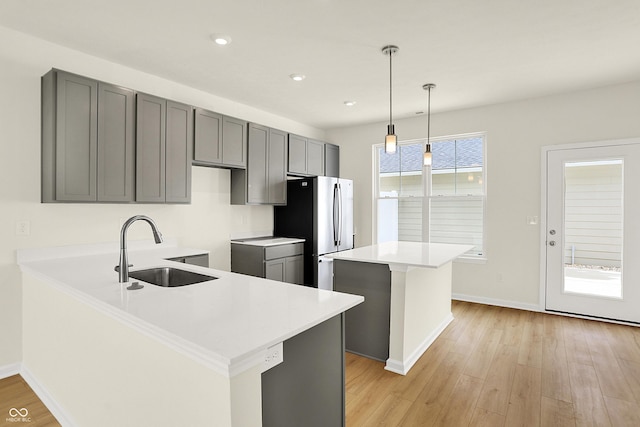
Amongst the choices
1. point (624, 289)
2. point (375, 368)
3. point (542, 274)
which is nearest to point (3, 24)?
point (375, 368)

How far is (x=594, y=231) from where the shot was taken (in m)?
3.92

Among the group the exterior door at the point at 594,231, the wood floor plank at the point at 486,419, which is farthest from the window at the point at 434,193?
the wood floor plank at the point at 486,419

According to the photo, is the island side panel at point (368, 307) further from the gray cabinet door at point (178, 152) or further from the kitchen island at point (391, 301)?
the gray cabinet door at point (178, 152)

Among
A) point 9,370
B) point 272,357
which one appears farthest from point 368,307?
point 9,370

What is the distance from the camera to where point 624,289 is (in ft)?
12.5

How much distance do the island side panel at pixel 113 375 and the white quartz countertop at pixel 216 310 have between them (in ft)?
0.27

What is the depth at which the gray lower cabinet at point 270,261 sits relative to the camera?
3.99 meters

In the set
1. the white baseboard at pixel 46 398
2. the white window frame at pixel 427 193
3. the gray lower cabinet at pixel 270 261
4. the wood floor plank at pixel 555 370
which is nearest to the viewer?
the white baseboard at pixel 46 398

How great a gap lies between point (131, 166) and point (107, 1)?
1.29 metres

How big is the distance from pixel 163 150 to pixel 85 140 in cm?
66

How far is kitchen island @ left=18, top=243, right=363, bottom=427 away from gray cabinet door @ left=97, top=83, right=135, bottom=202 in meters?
0.82

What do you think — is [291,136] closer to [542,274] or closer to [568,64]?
[568,64]

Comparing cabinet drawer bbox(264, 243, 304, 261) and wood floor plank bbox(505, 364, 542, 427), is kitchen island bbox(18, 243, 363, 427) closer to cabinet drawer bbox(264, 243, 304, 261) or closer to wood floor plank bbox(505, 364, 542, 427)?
wood floor plank bbox(505, 364, 542, 427)

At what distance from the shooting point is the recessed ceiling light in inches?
107
